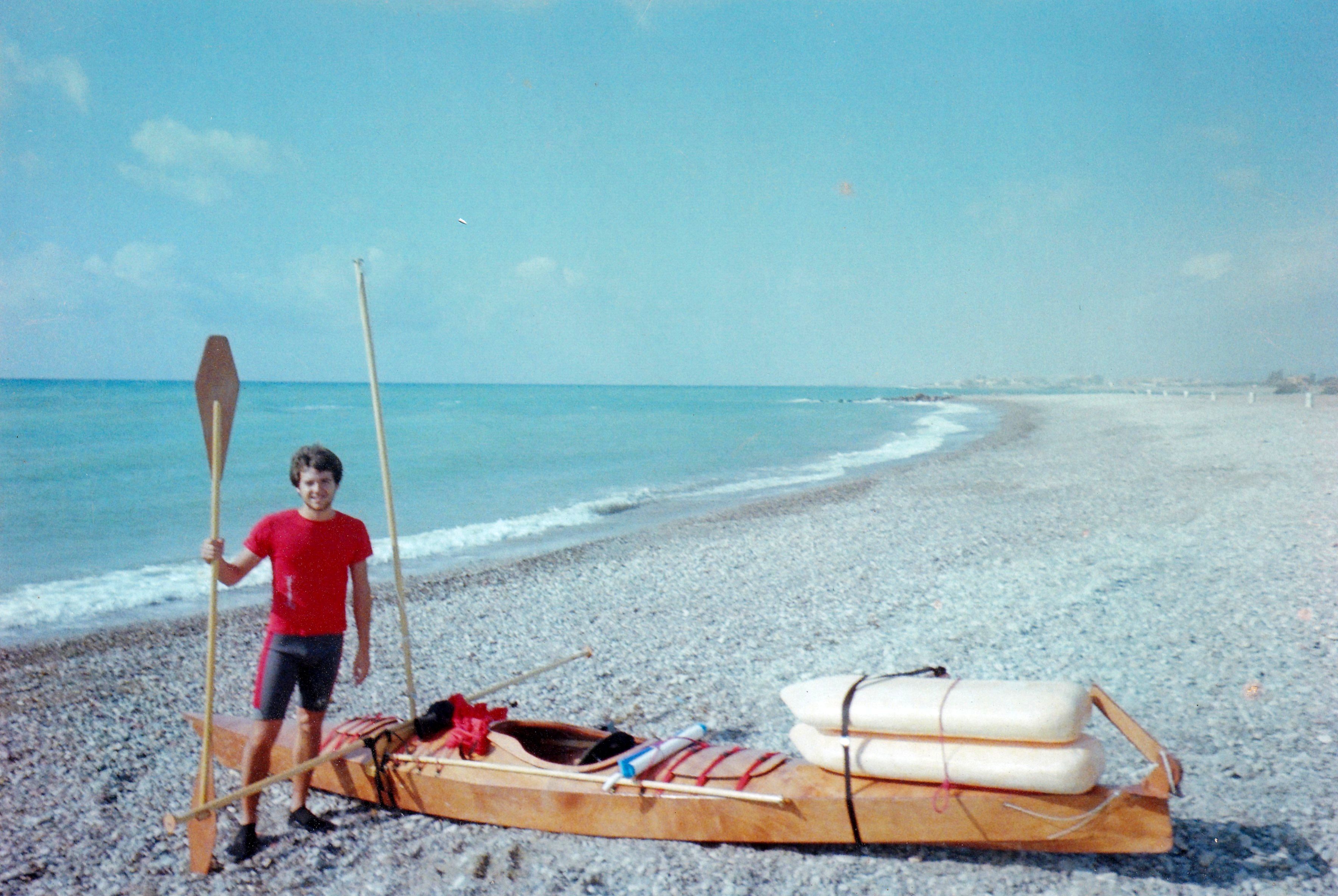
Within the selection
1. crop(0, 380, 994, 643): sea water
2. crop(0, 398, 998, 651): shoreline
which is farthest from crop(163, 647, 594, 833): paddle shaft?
crop(0, 380, 994, 643): sea water

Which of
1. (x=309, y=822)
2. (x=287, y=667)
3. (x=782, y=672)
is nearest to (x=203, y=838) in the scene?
(x=309, y=822)

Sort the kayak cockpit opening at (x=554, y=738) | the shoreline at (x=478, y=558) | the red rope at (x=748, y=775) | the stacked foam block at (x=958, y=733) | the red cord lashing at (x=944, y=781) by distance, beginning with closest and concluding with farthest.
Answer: the stacked foam block at (x=958, y=733) → the red cord lashing at (x=944, y=781) → the red rope at (x=748, y=775) → the kayak cockpit opening at (x=554, y=738) → the shoreline at (x=478, y=558)

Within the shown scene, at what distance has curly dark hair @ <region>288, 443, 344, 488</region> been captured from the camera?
4004 millimetres

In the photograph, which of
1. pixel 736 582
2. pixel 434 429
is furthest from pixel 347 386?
pixel 736 582

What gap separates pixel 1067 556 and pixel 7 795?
9885 mm

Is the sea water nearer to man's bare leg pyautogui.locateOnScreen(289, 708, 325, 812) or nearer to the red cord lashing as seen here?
man's bare leg pyautogui.locateOnScreen(289, 708, 325, 812)

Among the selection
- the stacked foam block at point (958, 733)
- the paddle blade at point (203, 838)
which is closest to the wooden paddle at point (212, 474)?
the paddle blade at point (203, 838)

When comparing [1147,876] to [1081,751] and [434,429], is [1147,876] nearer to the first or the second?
[1081,751]

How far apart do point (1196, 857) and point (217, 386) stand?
16.6 feet

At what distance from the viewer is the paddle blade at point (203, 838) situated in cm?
402

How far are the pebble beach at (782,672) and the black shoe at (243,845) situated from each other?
5 centimetres

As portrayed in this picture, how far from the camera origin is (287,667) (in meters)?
4.12

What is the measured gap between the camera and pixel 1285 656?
6211 millimetres

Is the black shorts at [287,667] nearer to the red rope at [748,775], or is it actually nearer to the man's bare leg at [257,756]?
the man's bare leg at [257,756]
